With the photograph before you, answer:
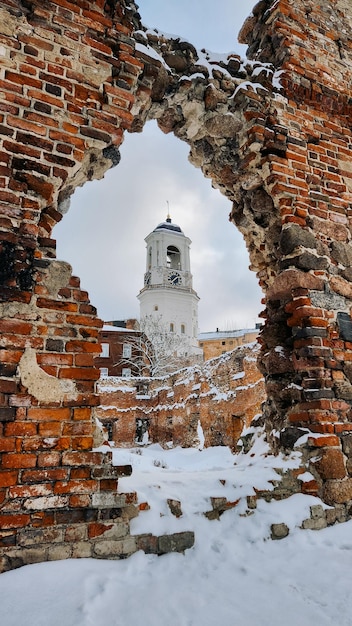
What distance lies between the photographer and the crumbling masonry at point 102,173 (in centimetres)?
212

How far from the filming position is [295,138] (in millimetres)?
3719

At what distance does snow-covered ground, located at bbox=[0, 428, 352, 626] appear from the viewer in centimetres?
160

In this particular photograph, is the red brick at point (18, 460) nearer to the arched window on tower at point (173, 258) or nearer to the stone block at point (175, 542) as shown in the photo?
the stone block at point (175, 542)

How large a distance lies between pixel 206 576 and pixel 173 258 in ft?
128

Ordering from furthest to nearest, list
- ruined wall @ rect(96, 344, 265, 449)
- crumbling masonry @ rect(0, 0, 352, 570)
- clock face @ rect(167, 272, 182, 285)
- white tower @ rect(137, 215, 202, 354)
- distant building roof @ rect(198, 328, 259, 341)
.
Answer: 1. distant building roof @ rect(198, 328, 259, 341)
2. clock face @ rect(167, 272, 182, 285)
3. white tower @ rect(137, 215, 202, 354)
4. ruined wall @ rect(96, 344, 265, 449)
5. crumbling masonry @ rect(0, 0, 352, 570)

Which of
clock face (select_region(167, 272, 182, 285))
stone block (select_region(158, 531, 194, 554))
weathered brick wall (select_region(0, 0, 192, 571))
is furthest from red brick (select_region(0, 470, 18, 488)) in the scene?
clock face (select_region(167, 272, 182, 285))

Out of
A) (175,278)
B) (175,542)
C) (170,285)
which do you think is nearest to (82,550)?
(175,542)

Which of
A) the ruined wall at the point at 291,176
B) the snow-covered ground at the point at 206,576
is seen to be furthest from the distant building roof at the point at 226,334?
the snow-covered ground at the point at 206,576

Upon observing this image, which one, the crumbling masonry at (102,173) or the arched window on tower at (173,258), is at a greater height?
the arched window on tower at (173,258)

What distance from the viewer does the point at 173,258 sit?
132 feet

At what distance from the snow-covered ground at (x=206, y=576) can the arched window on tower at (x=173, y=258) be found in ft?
122

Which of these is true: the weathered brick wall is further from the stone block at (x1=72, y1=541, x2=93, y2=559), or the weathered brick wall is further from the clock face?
the clock face

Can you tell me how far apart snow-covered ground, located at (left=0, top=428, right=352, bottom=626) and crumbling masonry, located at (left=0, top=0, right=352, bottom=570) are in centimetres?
16

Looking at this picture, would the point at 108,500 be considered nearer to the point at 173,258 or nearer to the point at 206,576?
the point at 206,576
